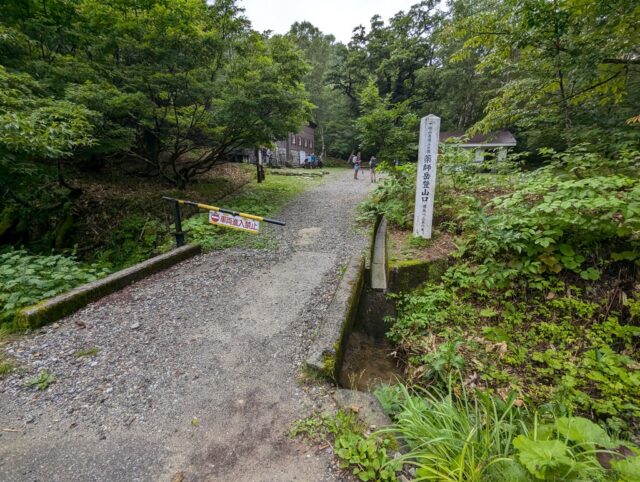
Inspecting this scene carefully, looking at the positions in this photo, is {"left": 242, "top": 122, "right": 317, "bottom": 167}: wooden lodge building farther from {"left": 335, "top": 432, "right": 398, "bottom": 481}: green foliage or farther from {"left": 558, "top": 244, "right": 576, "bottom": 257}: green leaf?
{"left": 335, "top": 432, "right": 398, "bottom": 481}: green foliage

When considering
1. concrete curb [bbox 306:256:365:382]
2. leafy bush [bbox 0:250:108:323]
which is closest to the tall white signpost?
concrete curb [bbox 306:256:365:382]

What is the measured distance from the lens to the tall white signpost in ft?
14.0

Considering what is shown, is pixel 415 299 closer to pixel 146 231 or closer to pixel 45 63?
pixel 146 231

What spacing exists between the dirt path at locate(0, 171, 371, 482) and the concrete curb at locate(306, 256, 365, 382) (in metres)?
0.18

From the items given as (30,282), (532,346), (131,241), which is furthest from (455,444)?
(131,241)

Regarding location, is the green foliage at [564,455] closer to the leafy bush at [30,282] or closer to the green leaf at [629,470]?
the green leaf at [629,470]

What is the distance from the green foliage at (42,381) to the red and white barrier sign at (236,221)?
8.28ft

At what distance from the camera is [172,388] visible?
2314mm

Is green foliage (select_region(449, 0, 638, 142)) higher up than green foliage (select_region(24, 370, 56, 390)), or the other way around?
green foliage (select_region(449, 0, 638, 142))

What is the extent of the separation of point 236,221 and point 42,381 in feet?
8.67

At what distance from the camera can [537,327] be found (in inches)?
124

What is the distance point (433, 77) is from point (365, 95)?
17.4m

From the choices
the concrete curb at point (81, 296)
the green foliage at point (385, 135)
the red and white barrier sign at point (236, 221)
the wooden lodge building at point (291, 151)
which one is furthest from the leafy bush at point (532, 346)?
the wooden lodge building at point (291, 151)

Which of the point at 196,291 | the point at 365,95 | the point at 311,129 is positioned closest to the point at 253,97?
the point at 365,95
